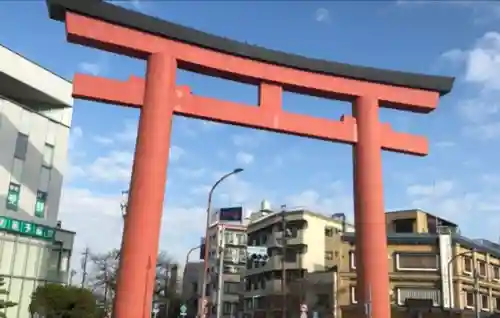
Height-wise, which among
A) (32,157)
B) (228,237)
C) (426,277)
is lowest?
(426,277)

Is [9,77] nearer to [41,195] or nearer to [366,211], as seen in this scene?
[41,195]

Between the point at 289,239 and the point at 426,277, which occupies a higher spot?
the point at 289,239

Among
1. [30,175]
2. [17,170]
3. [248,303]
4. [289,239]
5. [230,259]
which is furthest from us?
[230,259]

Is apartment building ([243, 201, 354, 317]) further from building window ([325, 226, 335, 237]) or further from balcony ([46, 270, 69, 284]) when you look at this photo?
balcony ([46, 270, 69, 284])

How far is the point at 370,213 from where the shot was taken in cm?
1564

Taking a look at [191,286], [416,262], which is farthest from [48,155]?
[191,286]

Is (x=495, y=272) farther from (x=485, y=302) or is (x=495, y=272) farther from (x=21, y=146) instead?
(x=21, y=146)

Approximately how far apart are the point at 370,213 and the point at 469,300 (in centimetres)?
2285

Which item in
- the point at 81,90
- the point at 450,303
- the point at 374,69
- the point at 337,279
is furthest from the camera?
the point at 337,279

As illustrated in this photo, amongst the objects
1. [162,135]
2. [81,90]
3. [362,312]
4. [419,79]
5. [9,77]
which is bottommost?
[362,312]

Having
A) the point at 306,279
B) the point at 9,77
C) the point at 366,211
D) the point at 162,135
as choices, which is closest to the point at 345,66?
the point at 366,211

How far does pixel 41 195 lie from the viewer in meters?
25.3

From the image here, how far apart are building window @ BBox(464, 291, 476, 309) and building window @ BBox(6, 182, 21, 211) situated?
86.3 feet

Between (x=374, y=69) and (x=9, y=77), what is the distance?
1610 centimetres
